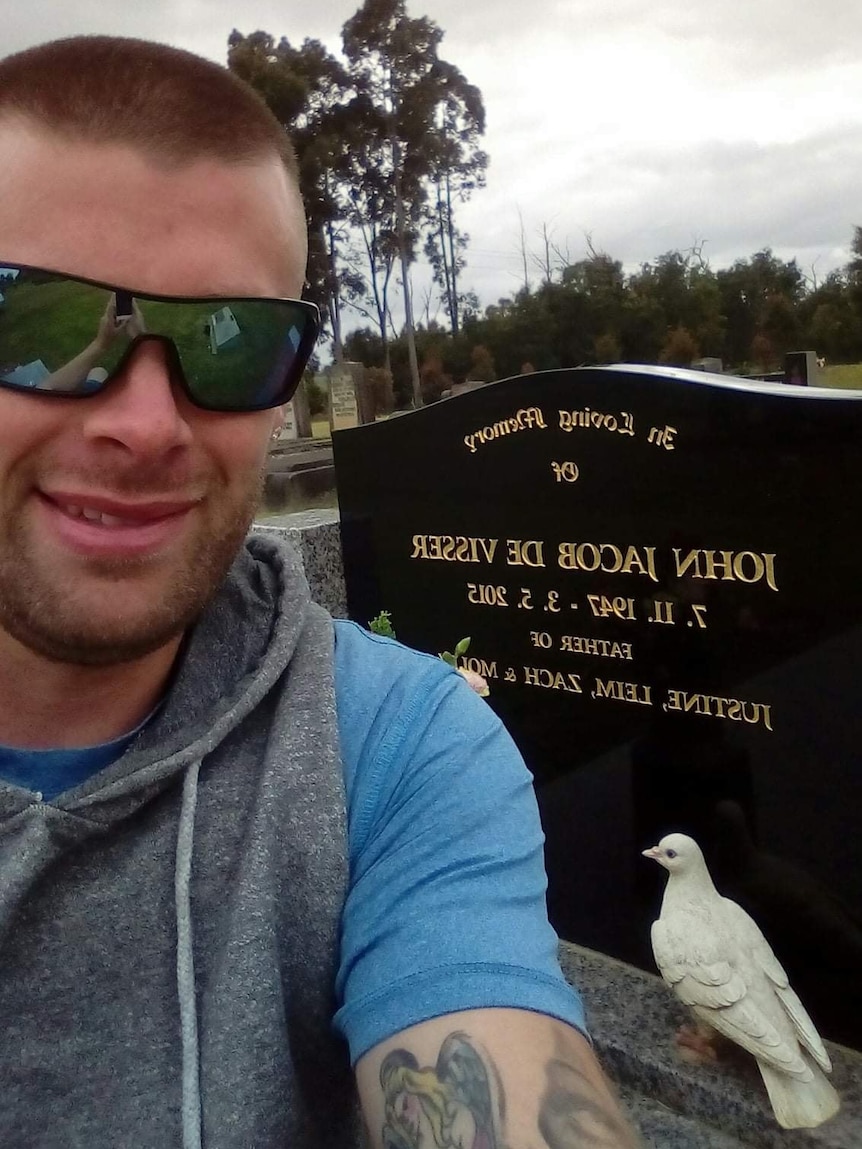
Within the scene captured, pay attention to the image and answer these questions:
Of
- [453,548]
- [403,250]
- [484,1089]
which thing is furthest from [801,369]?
[484,1089]

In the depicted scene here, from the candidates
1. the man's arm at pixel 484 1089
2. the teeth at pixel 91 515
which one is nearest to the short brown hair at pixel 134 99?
the teeth at pixel 91 515

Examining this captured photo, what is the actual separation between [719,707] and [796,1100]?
92cm

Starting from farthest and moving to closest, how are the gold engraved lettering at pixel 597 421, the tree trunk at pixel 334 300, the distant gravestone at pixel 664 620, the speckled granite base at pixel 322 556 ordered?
1. the tree trunk at pixel 334 300
2. the speckled granite base at pixel 322 556
3. the gold engraved lettering at pixel 597 421
4. the distant gravestone at pixel 664 620

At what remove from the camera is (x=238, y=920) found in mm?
1014

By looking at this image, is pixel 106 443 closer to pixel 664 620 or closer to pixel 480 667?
pixel 664 620

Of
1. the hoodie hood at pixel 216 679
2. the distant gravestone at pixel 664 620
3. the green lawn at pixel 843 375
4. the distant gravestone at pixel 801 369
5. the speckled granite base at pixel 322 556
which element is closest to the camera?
the hoodie hood at pixel 216 679

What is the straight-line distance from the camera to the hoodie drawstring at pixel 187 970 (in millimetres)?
961

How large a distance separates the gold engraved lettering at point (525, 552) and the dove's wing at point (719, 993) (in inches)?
45.3

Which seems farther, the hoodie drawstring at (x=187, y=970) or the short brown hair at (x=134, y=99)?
the short brown hair at (x=134, y=99)

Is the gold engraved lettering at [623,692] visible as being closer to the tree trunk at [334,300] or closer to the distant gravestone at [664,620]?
the distant gravestone at [664,620]

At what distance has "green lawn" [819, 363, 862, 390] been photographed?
12.2 meters

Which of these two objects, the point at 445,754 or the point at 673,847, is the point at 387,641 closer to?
the point at 445,754

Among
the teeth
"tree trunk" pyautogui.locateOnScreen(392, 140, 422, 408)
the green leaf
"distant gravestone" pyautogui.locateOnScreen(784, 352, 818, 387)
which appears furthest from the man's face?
"tree trunk" pyautogui.locateOnScreen(392, 140, 422, 408)

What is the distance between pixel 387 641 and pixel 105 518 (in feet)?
1.34
